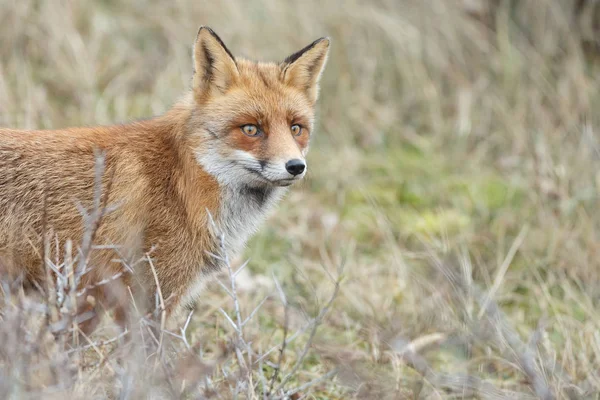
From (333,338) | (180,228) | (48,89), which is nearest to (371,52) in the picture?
(48,89)

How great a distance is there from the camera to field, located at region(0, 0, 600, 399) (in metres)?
4.25

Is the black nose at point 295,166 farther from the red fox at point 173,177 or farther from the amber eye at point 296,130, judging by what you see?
the amber eye at point 296,130

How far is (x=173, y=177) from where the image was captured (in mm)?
3818

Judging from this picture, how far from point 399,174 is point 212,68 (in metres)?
3.71

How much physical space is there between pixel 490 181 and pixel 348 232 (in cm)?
170

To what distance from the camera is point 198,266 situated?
12.2 ft

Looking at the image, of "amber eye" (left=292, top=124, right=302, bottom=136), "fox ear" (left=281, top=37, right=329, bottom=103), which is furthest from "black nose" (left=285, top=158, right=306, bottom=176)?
"fox ear" (left=281, top=37, right=329, bottom=103)

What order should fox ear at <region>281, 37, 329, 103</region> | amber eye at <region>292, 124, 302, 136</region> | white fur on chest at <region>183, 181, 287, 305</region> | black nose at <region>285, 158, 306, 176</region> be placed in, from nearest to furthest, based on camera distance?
1. black nose at <region>285, 158, 306, 176</region>
2. white fur on chest at <region>183, 181, 287, 305</region>
3. amber eye at <region>292, 124, 302, 136</region>
4. fox ear at <region>281, 37, 329, 103</region>

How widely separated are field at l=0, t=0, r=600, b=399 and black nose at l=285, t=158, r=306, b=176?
576mm

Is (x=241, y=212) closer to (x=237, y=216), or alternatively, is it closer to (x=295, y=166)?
(x=237, y=216)

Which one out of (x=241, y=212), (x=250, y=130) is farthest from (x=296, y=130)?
(x=241, y=212)

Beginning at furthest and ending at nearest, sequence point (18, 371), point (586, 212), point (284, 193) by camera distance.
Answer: point (586, 212), point (284, 193), point (18, 371)

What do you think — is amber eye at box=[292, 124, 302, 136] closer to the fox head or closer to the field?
the fox head

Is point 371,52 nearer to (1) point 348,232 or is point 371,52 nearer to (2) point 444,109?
(2) point 444,109
